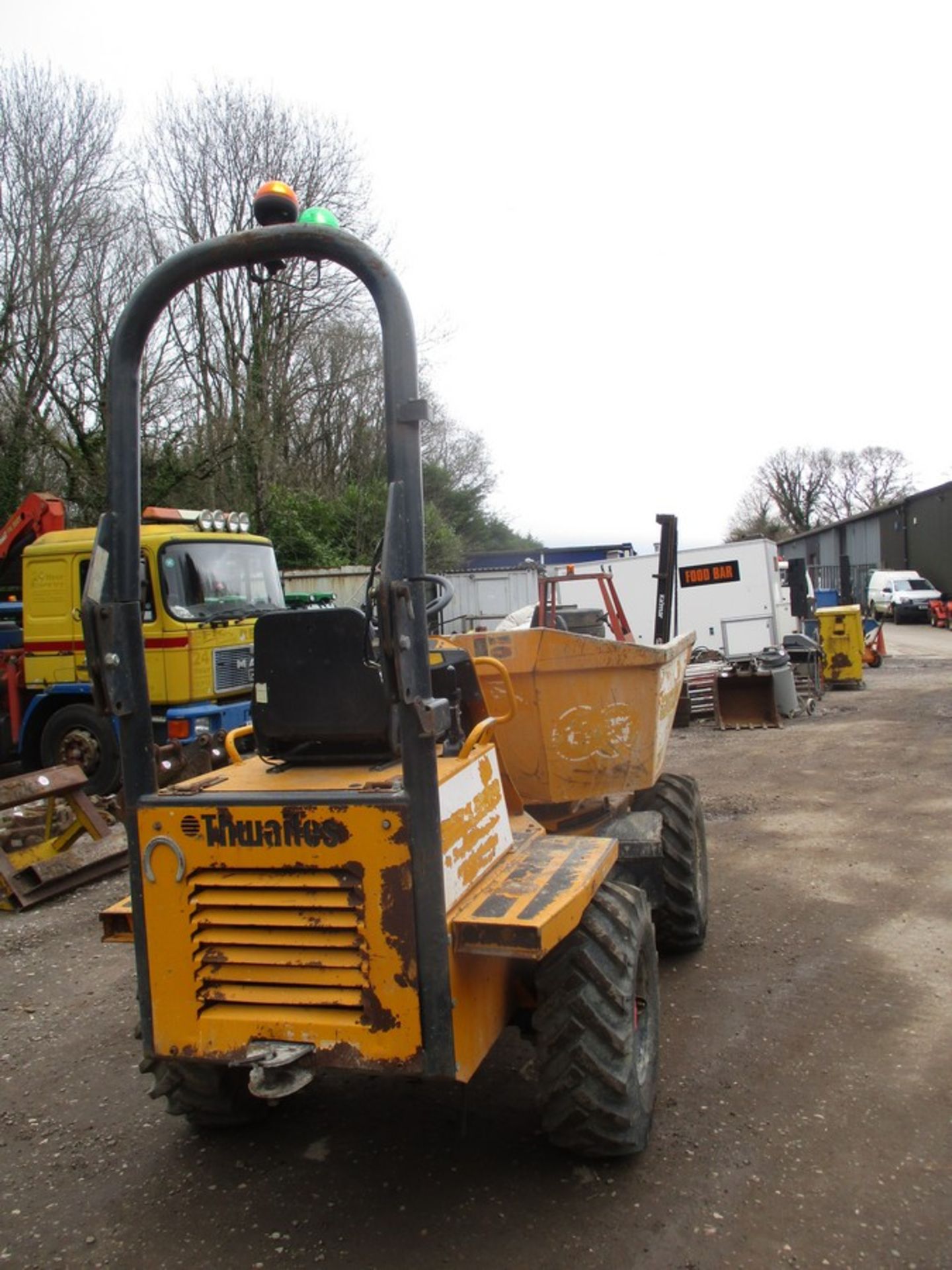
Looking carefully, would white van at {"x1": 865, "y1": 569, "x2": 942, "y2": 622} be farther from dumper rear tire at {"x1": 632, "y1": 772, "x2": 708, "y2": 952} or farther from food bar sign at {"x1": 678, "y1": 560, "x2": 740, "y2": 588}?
dumper rear tire at {"x1": 632, "y1": 772, "x2": 708, "y2": 952}

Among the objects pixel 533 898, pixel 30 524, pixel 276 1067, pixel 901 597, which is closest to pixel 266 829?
pixel 276 1067

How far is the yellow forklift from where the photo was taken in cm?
282

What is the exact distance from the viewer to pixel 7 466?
17406mm

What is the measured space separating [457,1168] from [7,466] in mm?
16765

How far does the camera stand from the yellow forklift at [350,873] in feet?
9.25

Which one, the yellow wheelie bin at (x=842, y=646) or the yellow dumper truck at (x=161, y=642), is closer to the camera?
the yellow dumper truck at (x=161, y=642)

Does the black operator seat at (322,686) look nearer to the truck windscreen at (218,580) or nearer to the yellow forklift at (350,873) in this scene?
the yellow forklift at (350,873)

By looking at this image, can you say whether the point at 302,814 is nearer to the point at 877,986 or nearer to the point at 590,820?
the point at 590,820

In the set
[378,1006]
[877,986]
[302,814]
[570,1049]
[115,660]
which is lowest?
[877,986]

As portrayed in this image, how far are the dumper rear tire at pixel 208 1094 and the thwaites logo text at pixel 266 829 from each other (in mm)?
950

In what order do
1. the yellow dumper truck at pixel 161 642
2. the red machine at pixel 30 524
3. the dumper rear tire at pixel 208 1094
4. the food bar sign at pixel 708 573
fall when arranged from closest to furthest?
the dumper rear tire at pixel 208 1094
the yellow dumper truck at pixel 161 642
the red machine at pixel 30 524
the food bar sign at pixel 708 573

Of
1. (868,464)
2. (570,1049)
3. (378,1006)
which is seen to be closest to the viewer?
(378,1006)

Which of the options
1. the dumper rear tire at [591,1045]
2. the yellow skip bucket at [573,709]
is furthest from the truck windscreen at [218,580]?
the dumper rear tire at [591,1045]

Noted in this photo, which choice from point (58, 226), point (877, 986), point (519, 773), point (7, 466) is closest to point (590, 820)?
point (519, 773)
